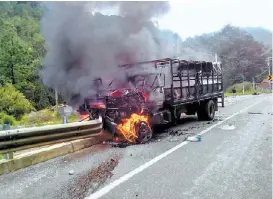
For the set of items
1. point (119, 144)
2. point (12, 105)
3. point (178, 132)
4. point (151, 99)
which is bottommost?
point (178, 132)

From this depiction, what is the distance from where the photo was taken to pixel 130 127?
8.03m

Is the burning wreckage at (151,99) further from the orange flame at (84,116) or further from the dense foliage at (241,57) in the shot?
the dense foliage at (241,57)

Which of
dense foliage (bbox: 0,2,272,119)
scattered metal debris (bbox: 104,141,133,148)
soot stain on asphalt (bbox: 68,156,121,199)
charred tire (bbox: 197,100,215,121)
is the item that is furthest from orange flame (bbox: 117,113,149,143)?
dense foliage (bbox: 0,2,272,119)

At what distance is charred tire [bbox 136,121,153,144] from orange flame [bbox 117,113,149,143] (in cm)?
8

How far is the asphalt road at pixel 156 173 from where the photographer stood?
425 cm

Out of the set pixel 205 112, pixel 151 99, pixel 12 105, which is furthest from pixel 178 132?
pixel 12 105

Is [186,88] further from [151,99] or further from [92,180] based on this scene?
[92,180]

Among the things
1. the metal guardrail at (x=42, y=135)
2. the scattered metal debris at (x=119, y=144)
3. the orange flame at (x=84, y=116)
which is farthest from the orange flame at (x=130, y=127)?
the orange flame at (x=84, y=116)

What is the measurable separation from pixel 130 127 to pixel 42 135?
97.7 inches

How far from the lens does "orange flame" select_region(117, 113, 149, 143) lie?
8.00 metres

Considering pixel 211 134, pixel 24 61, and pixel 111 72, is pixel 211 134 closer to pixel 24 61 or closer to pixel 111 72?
pixel 111 72

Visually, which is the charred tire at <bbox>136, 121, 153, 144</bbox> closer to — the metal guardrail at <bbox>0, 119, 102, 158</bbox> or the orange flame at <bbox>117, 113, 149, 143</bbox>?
the orange flame at <bbox>117, 113, 149, 143</bbox>

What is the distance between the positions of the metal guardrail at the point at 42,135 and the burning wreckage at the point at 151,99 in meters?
0.63

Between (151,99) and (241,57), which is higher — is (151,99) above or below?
below
